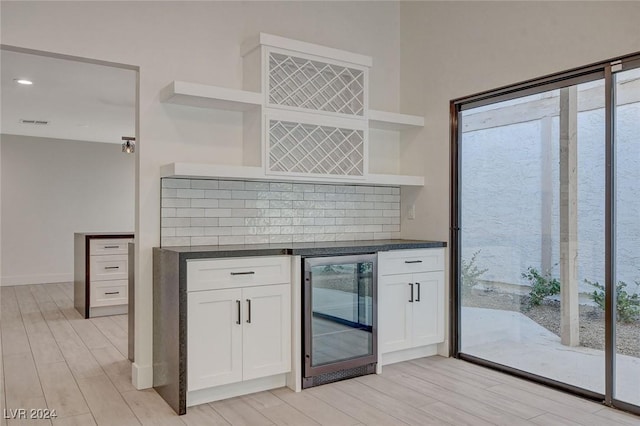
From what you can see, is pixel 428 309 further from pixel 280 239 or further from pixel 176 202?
pixel 176 202

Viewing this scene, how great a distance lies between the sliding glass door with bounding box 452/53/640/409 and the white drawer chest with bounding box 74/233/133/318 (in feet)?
12.5

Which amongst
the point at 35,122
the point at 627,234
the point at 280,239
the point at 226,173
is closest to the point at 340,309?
the point at 280,239

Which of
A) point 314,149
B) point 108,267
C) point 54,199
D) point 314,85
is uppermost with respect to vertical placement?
point 314,85

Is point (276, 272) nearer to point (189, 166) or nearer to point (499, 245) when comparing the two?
point (189, 166)

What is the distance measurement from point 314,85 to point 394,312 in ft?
5.79

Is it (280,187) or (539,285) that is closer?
(539,285)

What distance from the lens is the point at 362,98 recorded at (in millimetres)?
3701

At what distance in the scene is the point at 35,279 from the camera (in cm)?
817

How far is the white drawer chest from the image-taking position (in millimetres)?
5426

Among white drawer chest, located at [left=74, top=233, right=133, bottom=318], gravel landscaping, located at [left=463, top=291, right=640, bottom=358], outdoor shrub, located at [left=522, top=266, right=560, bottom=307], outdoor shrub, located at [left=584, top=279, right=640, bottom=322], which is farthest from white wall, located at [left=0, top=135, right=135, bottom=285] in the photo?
outdoor shrub, located at [left=584, top=279, right=640, bottom=322]

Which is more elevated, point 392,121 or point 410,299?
point 392,121

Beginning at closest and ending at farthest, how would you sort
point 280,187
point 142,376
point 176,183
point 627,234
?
point 627,234 < point 142,376 < point 176,183 < point 280,187

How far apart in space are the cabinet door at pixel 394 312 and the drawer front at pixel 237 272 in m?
0.80

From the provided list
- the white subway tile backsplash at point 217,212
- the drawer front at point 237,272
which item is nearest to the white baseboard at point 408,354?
the drawer front at point 237,272
